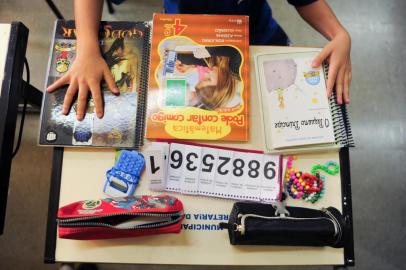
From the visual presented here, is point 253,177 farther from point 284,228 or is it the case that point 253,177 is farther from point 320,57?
point 320,57

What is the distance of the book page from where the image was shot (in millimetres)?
721

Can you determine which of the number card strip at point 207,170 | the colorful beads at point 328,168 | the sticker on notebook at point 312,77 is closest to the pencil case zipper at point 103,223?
the number card strip at point 207,170

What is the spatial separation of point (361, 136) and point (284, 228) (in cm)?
103

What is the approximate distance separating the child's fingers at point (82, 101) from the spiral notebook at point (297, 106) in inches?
15.9

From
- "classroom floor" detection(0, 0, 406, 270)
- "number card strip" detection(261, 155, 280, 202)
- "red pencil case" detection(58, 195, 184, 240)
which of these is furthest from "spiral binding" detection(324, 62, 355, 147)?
"classroom floor" detection(0, 0, 406, 270)

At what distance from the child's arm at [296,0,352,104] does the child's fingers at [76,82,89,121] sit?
54cm

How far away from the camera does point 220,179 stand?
2.32 feet

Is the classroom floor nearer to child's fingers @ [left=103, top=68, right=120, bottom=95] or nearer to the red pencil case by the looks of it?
the red pencil case

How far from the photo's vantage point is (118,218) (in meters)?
0.62

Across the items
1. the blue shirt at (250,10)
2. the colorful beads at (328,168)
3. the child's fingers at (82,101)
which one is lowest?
the colorful beads at (328,168)

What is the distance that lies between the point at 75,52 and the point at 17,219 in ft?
2.94

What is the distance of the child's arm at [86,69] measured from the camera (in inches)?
28.1

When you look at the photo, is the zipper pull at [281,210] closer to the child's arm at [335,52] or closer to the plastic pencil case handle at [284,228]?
the plastic pencil case handle at [284,228]

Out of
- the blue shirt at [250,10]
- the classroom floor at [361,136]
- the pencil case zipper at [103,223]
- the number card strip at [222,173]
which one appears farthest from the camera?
the classroom floor at [361,136]
